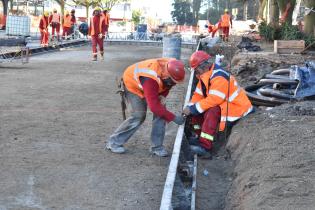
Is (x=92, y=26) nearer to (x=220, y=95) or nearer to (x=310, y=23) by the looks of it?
(x=310, y=23)

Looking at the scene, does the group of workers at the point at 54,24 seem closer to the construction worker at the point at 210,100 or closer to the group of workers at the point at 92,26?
the group of workers at the point at 92,26

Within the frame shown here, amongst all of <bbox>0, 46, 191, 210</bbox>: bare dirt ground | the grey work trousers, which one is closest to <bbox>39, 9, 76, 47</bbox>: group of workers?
<bbox>0, 46, 191, 210</bbox>: bare dirt ground

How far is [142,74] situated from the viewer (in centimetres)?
743

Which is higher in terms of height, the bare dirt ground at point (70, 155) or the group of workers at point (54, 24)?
the group of workers at point (54, 24)

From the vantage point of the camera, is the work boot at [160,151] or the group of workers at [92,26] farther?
the group of workers at [92,26]

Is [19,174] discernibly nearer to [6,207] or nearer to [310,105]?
[6,207]

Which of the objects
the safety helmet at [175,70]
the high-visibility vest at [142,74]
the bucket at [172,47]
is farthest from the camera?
the bucket at [172,47]

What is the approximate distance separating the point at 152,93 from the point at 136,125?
0.92 m

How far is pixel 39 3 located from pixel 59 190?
37.3 metres

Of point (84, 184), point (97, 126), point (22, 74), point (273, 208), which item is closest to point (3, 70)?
point (22, 74)

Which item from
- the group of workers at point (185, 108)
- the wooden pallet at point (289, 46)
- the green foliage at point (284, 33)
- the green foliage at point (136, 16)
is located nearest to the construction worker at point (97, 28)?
the wooden pallet at point (289, 46)

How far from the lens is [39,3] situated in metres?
42.2

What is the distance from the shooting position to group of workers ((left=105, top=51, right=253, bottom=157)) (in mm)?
7395

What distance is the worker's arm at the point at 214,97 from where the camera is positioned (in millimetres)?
8211
